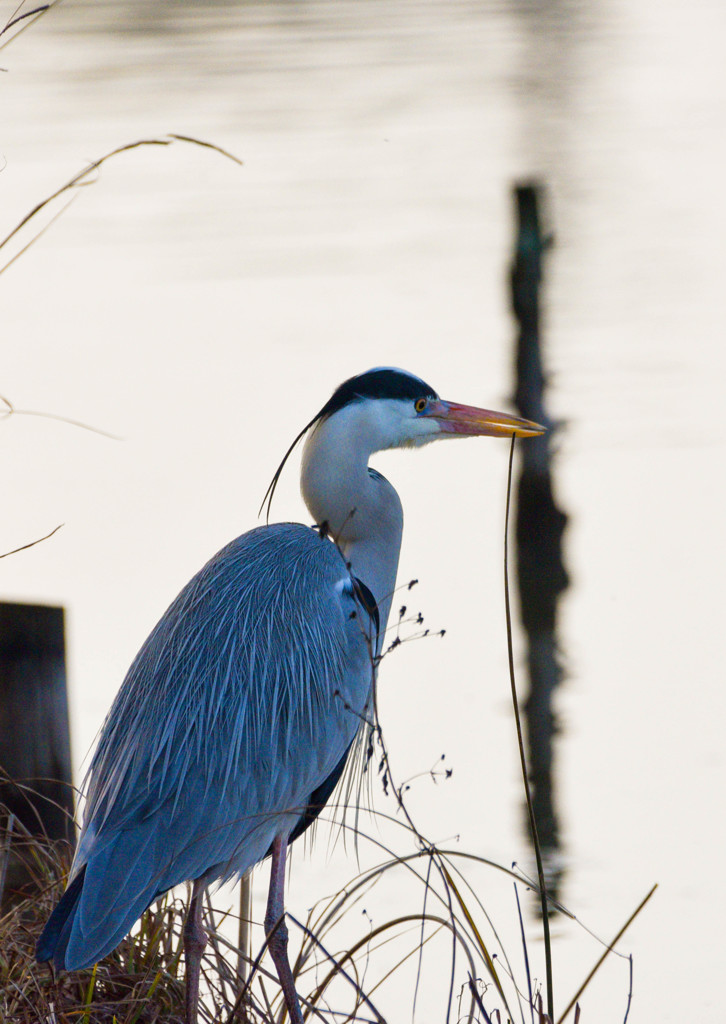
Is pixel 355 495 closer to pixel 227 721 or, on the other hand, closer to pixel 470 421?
pixel 470 421

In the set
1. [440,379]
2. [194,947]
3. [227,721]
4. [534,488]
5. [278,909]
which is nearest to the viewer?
[194,947]

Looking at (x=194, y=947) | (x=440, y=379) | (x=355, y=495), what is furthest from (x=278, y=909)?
(x=440, y=379)

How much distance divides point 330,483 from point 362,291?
5.74 meters

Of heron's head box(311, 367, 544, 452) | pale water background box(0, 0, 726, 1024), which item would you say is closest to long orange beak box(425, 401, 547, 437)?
heron's head box(311, 367, 544, 452)

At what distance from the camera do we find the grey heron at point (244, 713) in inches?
112

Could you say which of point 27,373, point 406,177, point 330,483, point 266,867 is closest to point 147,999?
point 330,483

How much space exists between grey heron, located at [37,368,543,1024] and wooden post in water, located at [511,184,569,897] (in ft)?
8.23

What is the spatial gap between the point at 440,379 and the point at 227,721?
459 centimetres

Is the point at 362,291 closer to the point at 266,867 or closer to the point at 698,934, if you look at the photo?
the point at 266,867

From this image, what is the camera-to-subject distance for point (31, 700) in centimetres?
363

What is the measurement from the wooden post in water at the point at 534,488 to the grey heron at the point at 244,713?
2.51 meters

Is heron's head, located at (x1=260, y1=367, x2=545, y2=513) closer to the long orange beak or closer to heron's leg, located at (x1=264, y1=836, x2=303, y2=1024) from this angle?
the long orange beak

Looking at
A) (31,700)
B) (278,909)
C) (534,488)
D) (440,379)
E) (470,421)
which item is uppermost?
(440,379)

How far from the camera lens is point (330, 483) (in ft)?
11.6
